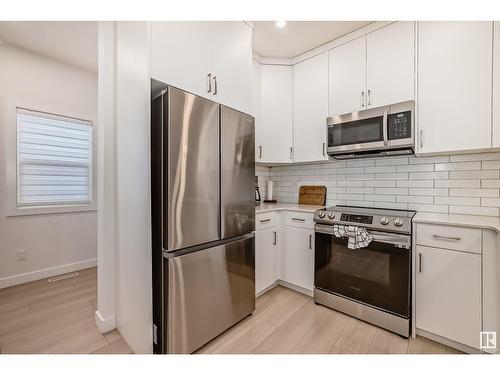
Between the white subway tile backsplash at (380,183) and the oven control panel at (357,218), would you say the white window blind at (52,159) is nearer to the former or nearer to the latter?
the oven control panel at (357,218)

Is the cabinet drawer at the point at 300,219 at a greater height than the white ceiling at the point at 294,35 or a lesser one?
lesser

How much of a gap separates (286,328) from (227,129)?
5.31ft

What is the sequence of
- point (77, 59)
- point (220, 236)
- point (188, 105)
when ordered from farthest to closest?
1. point (77, 59)
2. point (220, 236)
3. point (188, 105)

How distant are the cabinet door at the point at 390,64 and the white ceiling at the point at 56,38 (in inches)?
103

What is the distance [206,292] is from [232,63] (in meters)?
1.76

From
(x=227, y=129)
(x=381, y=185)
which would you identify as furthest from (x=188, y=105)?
(x=381, y=185)

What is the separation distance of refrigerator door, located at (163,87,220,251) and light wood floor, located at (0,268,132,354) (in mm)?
1017

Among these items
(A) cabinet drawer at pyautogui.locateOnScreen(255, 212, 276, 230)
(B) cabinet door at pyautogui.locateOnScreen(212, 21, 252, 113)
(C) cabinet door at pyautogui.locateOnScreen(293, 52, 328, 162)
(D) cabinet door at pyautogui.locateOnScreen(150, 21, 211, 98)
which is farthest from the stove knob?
(D) cabinet door at pyautogui.locateOnScreen(150, 21, 211, 98)

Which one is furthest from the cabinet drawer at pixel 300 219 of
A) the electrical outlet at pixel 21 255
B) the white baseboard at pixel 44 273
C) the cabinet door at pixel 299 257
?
the electrical outlet at pixel 21 255

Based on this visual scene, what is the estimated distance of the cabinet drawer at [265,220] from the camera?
2.18 m

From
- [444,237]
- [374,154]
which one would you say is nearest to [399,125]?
[374,154]

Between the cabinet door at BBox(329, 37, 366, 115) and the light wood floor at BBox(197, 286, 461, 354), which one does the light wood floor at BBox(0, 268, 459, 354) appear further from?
the cabinet door at BBox(329, 37, 366, 115)
